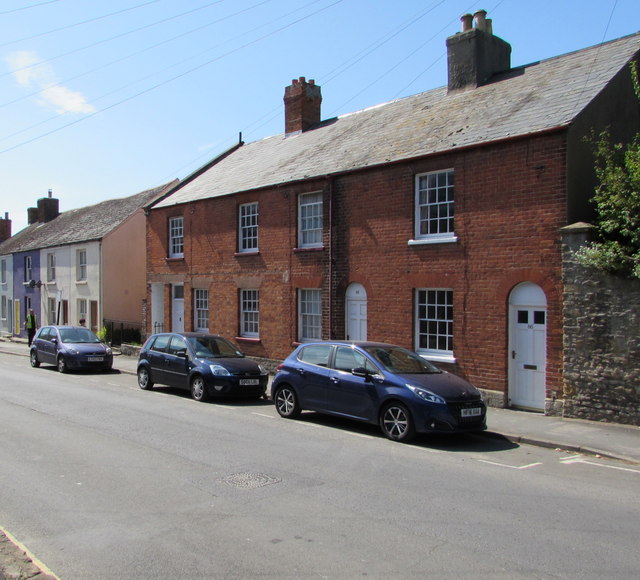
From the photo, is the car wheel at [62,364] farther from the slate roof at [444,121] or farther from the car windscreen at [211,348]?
the car windscreen at [211,348]

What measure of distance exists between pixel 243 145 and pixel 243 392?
602 inches

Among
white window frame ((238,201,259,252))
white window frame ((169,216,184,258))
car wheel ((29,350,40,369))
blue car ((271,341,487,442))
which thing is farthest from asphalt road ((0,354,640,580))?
white window frame ((169,216,184,258))

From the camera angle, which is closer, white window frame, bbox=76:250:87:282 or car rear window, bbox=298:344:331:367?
car rear window, bbox=298:344:331:367

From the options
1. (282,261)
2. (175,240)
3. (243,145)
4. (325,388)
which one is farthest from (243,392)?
(243,145)

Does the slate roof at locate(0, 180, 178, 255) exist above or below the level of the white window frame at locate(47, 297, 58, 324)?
above

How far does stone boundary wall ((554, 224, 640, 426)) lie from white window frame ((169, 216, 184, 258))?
15047 millimetres

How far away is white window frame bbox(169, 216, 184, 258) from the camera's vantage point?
902 inches

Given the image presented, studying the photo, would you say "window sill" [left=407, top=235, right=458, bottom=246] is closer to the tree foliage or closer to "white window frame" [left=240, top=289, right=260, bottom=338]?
the tree foliage

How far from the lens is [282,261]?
59.5ft

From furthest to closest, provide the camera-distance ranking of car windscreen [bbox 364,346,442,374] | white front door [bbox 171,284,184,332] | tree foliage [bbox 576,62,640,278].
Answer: white front door [bbox 171,284,184,332] < tree foliage [bbox 576,62,640,278] < car windscreen [bbox 364,346,442,374]

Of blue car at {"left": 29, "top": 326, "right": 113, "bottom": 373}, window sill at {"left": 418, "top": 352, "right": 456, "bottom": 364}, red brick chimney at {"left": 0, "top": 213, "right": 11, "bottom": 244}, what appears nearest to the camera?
window sill at {"left": 418, "top": 352, "right": 456, "bottom": 364}

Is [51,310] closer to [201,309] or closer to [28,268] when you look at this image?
[28,268]

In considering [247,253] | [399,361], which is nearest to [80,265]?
[247,253]

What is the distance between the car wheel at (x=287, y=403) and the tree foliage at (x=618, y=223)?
19.2 feet
